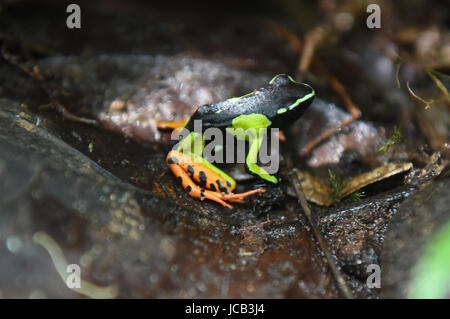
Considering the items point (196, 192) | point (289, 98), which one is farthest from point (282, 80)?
point (196, 192)

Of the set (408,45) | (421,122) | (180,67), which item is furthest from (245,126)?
(408,45)

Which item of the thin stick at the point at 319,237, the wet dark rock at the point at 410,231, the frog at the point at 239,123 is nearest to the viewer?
the wet dark rock at the point at 410,231

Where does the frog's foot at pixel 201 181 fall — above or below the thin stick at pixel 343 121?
below

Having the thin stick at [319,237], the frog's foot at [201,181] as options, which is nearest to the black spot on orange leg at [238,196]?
the frog's foot at [201,181]

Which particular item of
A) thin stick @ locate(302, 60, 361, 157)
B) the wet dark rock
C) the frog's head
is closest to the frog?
the frog's head

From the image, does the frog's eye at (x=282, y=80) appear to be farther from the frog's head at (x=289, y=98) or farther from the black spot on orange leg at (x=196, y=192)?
the black spot on orange leg at (x=196, y=192)

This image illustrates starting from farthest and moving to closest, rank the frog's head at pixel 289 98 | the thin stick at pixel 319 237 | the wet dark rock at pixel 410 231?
1. the frog's head at pixel 289 98
2. the thin stick at pixel 319 237
3. the wet dark rock at pixel 410 231

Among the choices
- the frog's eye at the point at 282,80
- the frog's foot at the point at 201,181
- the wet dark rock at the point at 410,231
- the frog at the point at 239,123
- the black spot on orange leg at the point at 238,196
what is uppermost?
the frog's eye at the point at 282,80
